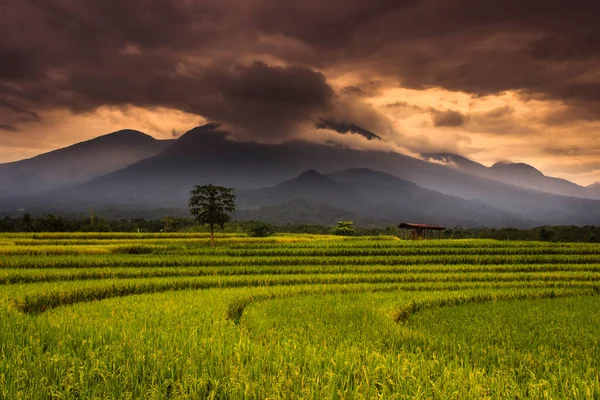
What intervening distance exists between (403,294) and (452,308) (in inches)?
115

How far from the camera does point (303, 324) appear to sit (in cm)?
1360

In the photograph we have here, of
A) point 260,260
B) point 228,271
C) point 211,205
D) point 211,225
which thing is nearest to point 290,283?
point 228,271

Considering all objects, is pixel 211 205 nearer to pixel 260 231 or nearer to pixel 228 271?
pixel 228 271

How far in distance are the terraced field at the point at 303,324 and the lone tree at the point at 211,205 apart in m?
7.44

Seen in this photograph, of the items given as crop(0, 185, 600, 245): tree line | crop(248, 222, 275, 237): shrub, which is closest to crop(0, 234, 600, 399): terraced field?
crop(0, 185, 600, 245): tree line

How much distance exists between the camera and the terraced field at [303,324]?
4.98 m

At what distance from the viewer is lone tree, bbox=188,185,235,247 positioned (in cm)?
5000

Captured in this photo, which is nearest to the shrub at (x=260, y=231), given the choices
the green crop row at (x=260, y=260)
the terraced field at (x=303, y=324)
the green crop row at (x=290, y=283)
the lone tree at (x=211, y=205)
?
the lone tree at (x=211, y=205)

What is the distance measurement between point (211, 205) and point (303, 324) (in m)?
39.3

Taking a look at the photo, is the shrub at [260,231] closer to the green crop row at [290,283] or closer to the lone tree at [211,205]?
the lone tree at [211,205]

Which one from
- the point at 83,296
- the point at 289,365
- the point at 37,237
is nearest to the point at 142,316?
the point at 289,365

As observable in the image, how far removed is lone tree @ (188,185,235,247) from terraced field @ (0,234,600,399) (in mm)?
7442

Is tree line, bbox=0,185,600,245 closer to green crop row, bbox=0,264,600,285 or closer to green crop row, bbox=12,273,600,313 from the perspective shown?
green crop row, bbox=0,264,600,285

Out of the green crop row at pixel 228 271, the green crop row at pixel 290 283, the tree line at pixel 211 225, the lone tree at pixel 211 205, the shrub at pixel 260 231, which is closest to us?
the green crop row at pixel 290 283
